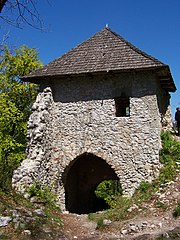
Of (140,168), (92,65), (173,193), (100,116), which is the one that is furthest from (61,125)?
(173,193)

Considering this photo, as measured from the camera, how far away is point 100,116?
11.4 metres

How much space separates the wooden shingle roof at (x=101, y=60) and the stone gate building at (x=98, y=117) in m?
0.04

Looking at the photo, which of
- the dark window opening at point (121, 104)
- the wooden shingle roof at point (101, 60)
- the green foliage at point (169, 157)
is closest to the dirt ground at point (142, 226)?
the green foliage at point (169, 157)

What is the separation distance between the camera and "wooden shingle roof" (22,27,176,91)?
441 inches

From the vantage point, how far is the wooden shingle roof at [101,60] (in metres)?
11.2

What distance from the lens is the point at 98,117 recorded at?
1143 centimetres

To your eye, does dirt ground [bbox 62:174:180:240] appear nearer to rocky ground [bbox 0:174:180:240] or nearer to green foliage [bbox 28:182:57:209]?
rocky ground [bbox 0:174:180:240]

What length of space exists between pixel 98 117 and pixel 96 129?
1.48ft

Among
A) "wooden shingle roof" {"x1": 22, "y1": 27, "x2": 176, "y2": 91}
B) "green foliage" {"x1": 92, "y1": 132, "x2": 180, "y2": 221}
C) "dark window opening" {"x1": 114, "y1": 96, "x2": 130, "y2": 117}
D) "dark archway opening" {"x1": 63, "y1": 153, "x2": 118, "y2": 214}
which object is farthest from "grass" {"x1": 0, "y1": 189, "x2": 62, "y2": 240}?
"wooden shingle roof" {"x1": 22, "y1": 27, "x2": 176, "y2": 91}

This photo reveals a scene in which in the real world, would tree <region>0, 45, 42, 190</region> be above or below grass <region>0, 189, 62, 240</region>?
above

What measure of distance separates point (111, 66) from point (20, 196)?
18.1 ft

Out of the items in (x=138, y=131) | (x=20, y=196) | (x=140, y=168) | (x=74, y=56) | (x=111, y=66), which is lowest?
(x=20, y=196)

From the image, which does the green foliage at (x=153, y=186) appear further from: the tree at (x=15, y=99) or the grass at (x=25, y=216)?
the tree at (x=15, y=99)

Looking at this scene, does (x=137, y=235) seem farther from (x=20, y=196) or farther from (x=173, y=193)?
(x=20, y=196)
